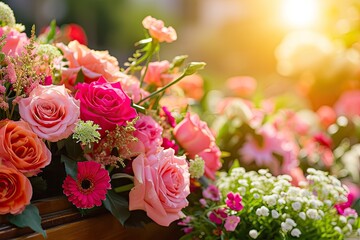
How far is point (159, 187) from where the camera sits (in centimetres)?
94

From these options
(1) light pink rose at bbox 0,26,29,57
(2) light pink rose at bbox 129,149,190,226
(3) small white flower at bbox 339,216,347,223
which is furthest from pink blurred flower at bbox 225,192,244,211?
(1) light pink rose at bbox 0,26,29,57

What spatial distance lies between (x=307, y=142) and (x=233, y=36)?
349 inches

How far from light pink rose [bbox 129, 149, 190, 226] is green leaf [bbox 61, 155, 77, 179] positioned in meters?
0.10

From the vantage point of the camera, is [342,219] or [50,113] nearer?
[50,113]

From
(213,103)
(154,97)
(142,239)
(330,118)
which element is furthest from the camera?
(330,118)

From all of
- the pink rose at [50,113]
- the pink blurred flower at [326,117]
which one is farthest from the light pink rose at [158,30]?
the pink blurred flower at [326,117]

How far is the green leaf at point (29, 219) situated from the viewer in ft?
2.58

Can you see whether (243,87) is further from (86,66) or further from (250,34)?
(250,34)

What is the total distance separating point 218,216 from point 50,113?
1.15 feet

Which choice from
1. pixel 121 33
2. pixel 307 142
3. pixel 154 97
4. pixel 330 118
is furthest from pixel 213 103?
pixel 121 33

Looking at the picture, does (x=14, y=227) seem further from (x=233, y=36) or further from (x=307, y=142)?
(x=233, y=36)

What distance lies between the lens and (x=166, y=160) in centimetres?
95

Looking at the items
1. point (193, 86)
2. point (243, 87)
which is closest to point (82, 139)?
point (193, 86)

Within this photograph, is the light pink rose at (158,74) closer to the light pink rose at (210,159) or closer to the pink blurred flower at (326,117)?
the light pink rose at (210,159)
